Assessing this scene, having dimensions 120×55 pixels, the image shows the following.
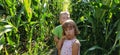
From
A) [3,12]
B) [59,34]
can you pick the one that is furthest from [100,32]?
[3,12]

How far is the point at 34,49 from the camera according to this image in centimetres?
401

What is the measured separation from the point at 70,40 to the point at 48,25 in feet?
6.14

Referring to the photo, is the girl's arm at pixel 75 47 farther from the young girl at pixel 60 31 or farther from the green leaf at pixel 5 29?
the green leaf at pixel 5 29

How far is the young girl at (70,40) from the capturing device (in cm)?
262

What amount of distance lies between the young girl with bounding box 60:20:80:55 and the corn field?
0.75 metres

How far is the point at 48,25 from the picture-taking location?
4.53 meters

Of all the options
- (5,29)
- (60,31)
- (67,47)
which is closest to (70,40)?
(67,47)

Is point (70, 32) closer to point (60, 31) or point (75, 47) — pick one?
point (75, 47)

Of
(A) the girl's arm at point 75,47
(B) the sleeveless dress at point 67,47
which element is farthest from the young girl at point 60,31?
(A) the girl's arm at point 75,47

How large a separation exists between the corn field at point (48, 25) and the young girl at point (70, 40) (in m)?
0.75

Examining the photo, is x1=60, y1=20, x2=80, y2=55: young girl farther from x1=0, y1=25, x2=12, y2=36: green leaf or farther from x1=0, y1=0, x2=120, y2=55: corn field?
x1=0, y1=25, x2=12, y2=36: green leaf

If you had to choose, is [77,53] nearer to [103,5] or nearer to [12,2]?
[103,5]

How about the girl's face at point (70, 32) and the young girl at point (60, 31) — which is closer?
the girl's face at point (70, 32)

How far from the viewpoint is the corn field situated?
3551 mm
